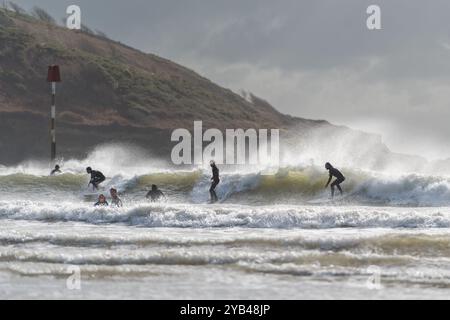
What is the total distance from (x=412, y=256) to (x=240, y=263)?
306 cm

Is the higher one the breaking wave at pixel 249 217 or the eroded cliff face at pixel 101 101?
the eroded cliff face at pixel 101 101

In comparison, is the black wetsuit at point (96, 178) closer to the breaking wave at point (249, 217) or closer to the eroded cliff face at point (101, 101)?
the breaking wave at point (249, 217)

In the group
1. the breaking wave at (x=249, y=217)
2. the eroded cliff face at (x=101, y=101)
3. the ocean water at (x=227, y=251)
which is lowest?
the ocean water at (x=227, y=251)

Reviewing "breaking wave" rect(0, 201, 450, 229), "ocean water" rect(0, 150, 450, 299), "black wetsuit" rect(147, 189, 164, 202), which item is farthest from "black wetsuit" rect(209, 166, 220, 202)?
"breaking wave" rect(0, 201, 450, 229)

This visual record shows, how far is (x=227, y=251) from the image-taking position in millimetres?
14148

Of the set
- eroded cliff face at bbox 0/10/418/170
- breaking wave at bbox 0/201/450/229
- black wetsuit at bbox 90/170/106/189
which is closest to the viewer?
breaking wave at bbox 0/201/450/229

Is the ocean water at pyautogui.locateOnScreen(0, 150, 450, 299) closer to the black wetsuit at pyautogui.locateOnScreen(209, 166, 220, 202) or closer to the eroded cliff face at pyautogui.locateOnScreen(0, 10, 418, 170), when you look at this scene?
the black wetsuit at pyautogui.locateOnScreen(209, 166, 220, 202)

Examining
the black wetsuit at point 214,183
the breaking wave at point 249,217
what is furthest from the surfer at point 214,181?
the breaking wave at point 249,217

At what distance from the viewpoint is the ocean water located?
1123 centimetres

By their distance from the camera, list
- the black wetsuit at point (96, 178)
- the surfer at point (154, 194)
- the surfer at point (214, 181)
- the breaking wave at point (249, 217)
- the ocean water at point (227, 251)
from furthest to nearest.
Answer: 1. the black wetsuit at point (96, 178)
2. the surfer at point (214, 181)
3. the surfer at point (154, 194)
4. the breaking wave at point (249, 217)
5. the ocean water at point (227, 251)

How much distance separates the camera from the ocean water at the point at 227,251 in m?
11.2

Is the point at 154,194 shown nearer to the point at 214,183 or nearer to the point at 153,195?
the point at 153,195

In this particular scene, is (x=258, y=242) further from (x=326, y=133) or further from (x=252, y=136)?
(x=326, y=133)
